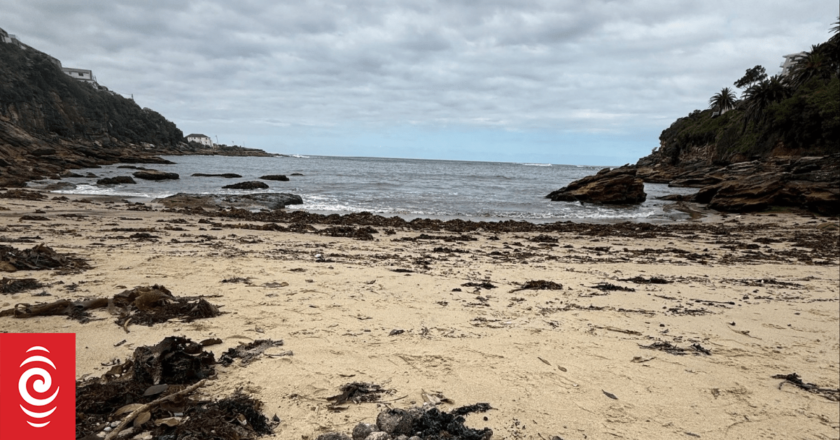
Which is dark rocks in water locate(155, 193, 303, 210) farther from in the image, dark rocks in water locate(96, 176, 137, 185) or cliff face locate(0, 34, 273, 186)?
cliff face locate(0, 34, 273, 186)

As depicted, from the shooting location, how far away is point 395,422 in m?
2.30

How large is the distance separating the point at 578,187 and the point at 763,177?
9606 millimetres

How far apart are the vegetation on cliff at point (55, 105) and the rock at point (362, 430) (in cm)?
7787

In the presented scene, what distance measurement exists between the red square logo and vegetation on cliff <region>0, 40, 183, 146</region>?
76.4 metres

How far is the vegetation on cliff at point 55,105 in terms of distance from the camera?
194 feet

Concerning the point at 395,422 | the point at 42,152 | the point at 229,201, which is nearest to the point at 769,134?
the point at 229,201

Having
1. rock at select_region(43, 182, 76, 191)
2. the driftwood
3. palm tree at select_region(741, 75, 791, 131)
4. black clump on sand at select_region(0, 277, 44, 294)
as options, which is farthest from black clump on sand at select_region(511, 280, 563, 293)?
palm tree at select_region(741, 75, 791, 131)

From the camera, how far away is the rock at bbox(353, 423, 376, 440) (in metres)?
2.21

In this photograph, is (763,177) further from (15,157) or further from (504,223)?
(15,157)

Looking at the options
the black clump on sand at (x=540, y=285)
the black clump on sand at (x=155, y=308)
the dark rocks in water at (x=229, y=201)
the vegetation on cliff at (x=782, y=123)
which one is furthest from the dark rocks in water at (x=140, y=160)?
the vegetation on cliff at (x=782, y=123)

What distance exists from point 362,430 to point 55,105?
305 feet

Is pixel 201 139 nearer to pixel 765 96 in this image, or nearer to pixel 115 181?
pixel 115 181

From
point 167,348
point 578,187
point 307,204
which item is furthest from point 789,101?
point 167,348

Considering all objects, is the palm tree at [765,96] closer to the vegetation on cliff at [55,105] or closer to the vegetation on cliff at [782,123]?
the vegetation on cliff at [782,123]
